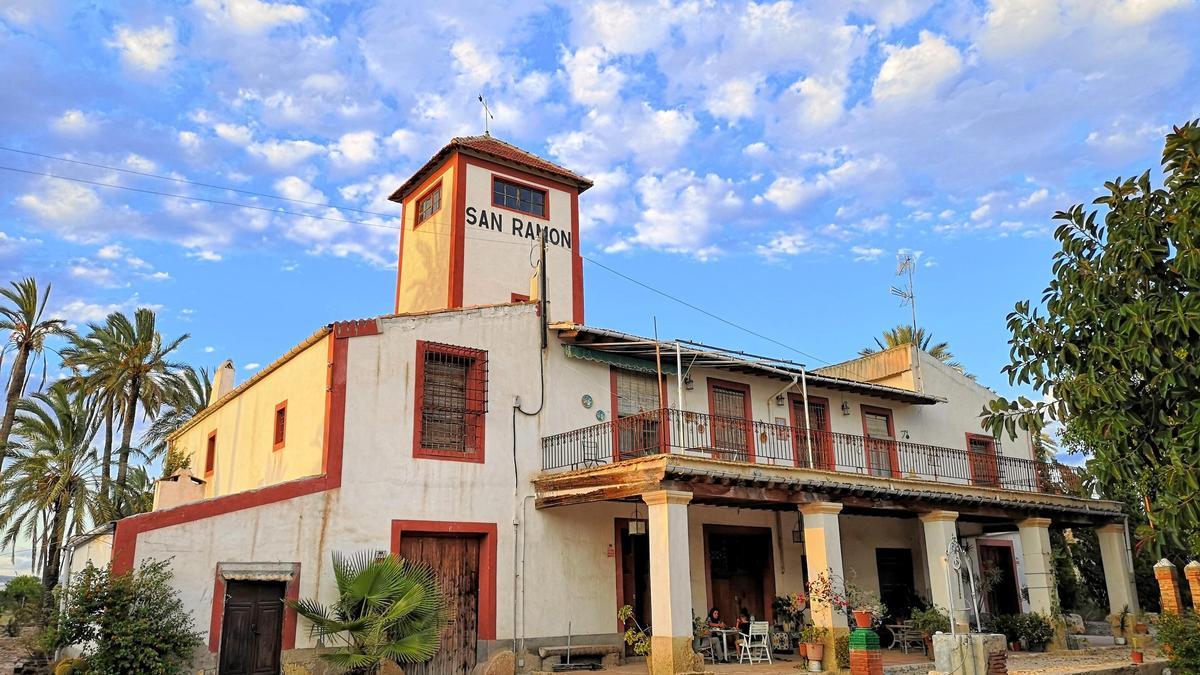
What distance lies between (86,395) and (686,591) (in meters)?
23.3

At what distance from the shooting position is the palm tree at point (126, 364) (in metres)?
27.1

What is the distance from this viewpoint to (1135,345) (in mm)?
8359

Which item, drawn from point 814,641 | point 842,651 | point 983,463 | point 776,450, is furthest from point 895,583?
point 814,641

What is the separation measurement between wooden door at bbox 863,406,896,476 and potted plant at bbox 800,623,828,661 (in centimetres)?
629

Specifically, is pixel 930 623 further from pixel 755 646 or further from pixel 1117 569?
pixel 1117 569

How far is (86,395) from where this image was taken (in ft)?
92.1

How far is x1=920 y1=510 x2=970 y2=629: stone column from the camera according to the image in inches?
695

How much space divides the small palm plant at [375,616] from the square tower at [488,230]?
7736mm

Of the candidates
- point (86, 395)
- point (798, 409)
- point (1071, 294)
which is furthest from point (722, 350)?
point (86, 395)

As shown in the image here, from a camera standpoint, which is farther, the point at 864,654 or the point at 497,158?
the point at 497,158

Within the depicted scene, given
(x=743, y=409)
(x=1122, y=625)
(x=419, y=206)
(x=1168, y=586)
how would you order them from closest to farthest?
(x=1168, y=586) → (x=743, y=409) → (x=1122, y=625) → (x=419, y=206)

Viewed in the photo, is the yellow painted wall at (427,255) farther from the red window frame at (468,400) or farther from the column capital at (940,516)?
the column capital at (940,516)

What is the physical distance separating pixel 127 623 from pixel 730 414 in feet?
39.4

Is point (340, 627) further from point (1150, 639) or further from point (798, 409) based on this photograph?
point (1150, 639)
